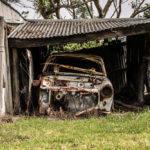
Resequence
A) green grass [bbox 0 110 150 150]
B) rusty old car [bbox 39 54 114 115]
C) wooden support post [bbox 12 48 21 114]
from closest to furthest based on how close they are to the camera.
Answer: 1. green grass [bbox 0 110 150 150]
2. rusty old car [bbox 39 54 114 115]
3. wooden support post [bbox 12 48 21 114]

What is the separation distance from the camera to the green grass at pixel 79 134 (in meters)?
4.39

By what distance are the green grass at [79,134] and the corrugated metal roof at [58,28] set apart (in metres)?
2.67

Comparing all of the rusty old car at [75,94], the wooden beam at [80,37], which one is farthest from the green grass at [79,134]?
the wooden beam at [80,37]

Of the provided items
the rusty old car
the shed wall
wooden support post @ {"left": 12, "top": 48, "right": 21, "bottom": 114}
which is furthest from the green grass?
the shed wall

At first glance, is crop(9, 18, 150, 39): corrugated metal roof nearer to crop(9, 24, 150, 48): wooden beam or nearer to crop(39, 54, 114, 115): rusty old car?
crop(9, 24, 150, 48): wooden beam

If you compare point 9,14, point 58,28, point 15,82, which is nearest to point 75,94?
point 15,82

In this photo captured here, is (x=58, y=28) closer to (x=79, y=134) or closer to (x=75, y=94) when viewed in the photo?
(x=75, y=94)

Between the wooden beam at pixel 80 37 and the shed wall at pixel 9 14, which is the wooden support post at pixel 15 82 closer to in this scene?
the wooden beam at pixel 80 37

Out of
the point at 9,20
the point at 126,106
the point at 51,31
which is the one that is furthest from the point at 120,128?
the point at 9,20

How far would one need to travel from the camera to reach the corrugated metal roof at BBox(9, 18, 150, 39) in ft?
25.1

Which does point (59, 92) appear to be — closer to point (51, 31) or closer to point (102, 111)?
point (102, 111)

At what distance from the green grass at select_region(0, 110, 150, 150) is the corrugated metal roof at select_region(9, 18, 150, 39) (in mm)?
2673

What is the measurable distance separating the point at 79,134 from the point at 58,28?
4.88 m

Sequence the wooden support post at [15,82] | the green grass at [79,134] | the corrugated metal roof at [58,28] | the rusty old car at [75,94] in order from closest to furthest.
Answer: the green grass at [79,134] → the rusty old car at [75,94] → the corrugated metal roof at [58,28] → the wooden support post at [15,82]
